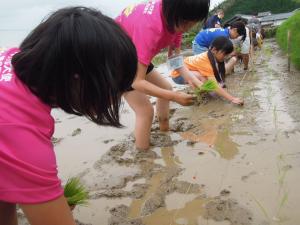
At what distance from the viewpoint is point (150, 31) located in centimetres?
275

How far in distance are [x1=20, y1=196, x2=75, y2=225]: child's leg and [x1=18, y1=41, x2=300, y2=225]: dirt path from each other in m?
0.99

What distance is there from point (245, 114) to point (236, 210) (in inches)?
80.6

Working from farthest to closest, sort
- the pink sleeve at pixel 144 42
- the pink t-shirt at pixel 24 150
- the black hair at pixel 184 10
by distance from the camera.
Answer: the pink sleeve at pixel 144 42
the black hair at pixel 184 10
the pink t-shirt at pixel 24 150

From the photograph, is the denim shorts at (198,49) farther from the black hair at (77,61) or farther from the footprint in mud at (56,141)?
the black hair at (77,61)

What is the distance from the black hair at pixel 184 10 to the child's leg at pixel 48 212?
5.34 feet

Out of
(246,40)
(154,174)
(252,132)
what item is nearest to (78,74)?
(154,174)

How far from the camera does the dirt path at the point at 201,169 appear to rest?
2.19 metres

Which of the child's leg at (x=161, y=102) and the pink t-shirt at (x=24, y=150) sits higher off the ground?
the pink t-shirt at (x=24, y=150)

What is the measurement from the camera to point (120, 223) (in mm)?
2178

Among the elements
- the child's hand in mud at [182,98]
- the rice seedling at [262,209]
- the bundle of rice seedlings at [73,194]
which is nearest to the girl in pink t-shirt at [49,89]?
the bundle of rice seedlings at [73,194]

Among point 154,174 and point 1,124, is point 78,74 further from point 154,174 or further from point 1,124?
point 154,174

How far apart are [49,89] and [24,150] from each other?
8.1 inches

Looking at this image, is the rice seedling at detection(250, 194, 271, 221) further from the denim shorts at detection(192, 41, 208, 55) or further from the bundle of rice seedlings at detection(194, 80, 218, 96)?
the denim shorts at detection(192, 41, 208, 55)

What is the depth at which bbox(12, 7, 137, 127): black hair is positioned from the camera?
3.71ft
